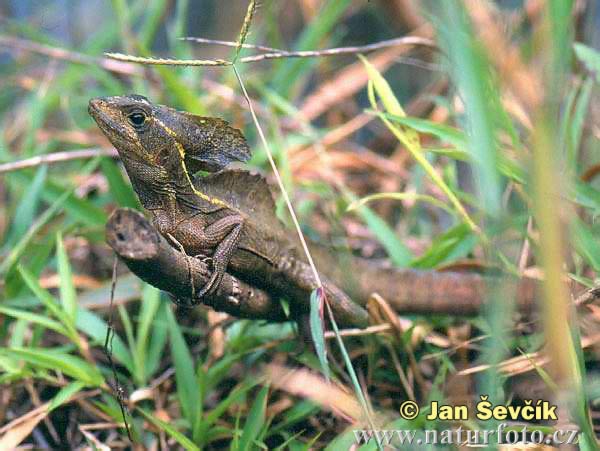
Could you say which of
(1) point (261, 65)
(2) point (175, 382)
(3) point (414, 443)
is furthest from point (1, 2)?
(3) point (414, 443)

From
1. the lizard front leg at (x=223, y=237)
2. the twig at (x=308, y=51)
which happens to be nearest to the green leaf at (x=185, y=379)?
the lizard front leg at (x=223, y=237)

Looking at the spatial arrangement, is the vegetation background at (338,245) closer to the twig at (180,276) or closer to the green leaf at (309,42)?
the green leaf at (309,42)

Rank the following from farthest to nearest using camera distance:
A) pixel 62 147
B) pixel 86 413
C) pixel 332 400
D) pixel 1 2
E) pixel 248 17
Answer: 1. pixel 1 2
2. pixel 62 147
3. pixel 86 413
4. pixel 332 400
5. pixel 248 17

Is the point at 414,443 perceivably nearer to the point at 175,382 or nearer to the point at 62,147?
the point at 175,382

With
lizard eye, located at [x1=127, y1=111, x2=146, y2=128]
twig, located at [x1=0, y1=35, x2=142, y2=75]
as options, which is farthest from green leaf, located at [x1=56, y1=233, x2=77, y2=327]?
twig, located at [x1=0, y1=35, x2=142, y2=75]

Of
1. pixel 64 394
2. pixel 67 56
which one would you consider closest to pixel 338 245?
pixel 64 394

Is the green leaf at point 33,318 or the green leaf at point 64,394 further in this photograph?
the green leaf at point 33,318

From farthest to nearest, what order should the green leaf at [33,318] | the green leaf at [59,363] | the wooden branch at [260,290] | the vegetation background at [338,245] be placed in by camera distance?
1. the green leaf at [33,318]
2. the green leaf at [59,363]
3. the wooden branch at [260,290]
4. the vegetation background at [338,245]

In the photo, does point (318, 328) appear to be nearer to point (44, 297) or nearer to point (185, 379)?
point (185, 379)
